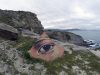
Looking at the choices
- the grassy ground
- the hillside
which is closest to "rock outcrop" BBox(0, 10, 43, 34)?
the hillside

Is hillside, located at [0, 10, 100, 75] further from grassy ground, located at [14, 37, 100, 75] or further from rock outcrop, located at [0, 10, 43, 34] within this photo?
rock outcrop, located at [0, 10, 43, 34]

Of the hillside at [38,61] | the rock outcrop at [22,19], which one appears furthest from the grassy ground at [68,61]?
the rock outcrop at [22,19]

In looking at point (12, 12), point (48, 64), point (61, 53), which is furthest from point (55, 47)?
point (12, 12)

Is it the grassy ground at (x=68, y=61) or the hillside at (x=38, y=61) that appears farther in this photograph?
the grassy ground at (x=68, y=61)

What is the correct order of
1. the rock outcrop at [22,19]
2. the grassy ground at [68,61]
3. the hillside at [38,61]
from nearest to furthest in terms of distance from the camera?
the hillside at [38,61] < the grassy ground at [68,61] < the rock outcrop at [22,19]

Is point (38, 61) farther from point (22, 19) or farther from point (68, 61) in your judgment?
point (22, 19)

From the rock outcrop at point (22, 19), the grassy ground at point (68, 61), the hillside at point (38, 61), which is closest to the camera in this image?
the hillside at point (38, 61)

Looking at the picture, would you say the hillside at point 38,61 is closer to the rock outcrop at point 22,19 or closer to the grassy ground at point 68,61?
the grassy ground at point 68,61

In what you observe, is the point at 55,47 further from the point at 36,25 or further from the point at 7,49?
the point at 36,25

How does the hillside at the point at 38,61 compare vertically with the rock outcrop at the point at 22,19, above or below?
below
